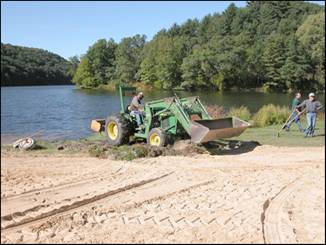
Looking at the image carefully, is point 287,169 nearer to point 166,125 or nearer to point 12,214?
point 166,125

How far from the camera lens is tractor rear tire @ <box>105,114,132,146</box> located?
13.0 metres

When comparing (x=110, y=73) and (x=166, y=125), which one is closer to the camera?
(x=166, y=125)

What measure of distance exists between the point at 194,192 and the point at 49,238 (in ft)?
10.6

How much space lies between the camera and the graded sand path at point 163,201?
5109mm

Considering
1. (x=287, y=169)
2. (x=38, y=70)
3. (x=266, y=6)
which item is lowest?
(x=287, y=169)

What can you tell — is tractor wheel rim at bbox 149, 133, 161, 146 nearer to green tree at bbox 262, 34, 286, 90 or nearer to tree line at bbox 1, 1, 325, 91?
tree line at bbox 1, 1, 325, 91

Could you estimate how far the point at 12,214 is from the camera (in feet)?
18.0

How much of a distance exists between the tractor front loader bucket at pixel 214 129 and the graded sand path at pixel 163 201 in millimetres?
1041

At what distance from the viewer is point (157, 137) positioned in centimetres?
1195

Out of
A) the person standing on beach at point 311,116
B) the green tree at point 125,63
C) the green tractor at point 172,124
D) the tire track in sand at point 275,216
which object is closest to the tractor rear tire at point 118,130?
the green tractor at point 172,124

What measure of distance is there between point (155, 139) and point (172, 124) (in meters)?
0.63

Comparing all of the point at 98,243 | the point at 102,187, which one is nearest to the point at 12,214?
the point at 98,243

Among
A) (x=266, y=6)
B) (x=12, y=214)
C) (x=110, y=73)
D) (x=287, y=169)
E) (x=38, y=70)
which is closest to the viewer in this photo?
(x=12, y=214)

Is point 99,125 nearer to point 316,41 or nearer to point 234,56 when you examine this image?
point 234,56
